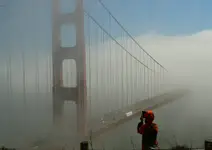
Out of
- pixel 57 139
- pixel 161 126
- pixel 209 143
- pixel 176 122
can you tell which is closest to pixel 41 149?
pixel 57 139

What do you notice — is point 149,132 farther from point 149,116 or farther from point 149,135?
point 149,116

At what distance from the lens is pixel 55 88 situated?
28.1 feet

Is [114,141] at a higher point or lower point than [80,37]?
lower

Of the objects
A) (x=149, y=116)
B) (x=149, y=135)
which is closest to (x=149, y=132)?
(x=149, y=135)

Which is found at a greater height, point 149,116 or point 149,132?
point 149,116

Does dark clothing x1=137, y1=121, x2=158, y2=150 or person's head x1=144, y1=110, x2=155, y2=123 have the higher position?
person's head x1=144, y1=110, x2=155, y2=123

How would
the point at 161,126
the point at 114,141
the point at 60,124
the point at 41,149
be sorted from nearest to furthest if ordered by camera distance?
the point at 41,149 < the point at 60,124 < the point at 114,141 < the point at 161,126

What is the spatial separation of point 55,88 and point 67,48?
126 cm

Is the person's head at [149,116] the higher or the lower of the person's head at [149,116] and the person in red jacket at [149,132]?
the higher

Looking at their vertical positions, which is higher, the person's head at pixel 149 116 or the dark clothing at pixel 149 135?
the person's head at pixel 149 116

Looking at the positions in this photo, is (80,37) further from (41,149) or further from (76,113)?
(41,149)

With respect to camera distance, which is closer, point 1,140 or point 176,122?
point 1,140

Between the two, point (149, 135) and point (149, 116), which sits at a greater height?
point (149, 116)

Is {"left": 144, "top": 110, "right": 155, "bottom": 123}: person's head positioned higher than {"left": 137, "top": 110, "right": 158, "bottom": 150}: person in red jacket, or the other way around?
{"left": 144, "top": 110, "right": 155, "bottom": 123}: person's head
